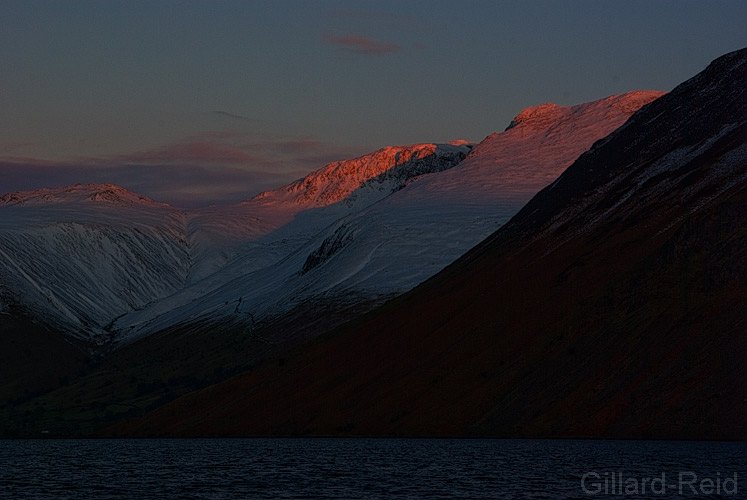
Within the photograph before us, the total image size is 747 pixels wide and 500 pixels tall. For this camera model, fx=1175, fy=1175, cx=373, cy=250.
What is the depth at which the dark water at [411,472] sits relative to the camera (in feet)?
240

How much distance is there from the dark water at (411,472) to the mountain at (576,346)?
766cm

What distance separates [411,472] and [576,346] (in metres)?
50.6

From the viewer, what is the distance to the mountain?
11575 cm

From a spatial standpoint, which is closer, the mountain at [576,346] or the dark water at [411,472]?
the dark water at [411,472]

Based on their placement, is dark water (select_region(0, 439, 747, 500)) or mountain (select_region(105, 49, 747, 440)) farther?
mountain (select_region(105, 49, 747, 440))

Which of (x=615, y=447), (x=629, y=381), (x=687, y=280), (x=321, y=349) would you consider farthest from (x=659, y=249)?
(x=321, y=349)

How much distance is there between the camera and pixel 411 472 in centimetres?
8862

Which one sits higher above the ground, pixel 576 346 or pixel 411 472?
pixel 576 346

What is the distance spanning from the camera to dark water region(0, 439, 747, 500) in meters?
73.1

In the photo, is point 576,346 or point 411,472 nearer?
point 411,472

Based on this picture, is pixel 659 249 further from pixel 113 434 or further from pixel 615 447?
pixel 113 434

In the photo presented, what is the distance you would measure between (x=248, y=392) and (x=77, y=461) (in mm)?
69844

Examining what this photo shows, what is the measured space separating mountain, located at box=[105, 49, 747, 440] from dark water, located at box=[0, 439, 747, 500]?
7664 mm

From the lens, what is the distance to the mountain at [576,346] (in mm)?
115750
